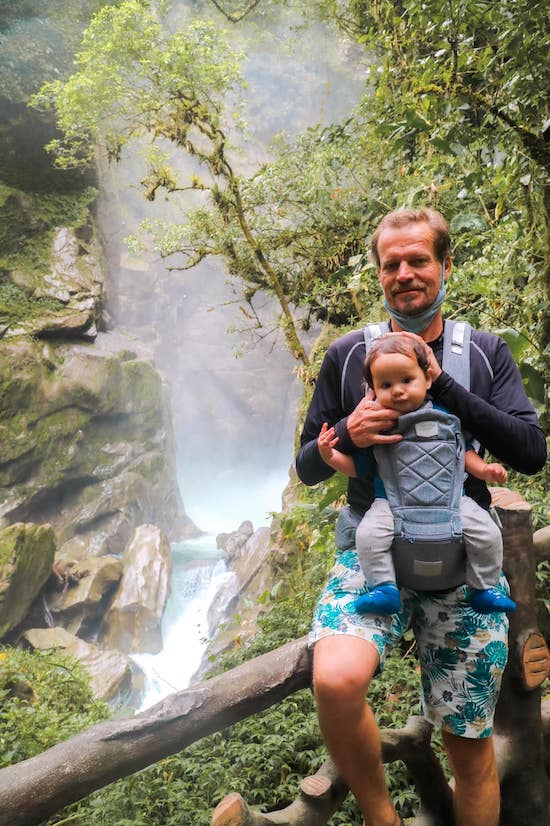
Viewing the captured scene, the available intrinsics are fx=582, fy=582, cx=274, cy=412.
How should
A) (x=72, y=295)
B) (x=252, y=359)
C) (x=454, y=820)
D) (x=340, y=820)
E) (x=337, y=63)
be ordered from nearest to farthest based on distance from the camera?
1. (x=454, y=820)
2. (x=340, y=820)
3. (x=72, y=295)
4. (x=337, y=63)
5. (x=252, y=359)

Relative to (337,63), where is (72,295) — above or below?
below

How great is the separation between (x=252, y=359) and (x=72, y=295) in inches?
427

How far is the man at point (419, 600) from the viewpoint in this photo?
114 cm

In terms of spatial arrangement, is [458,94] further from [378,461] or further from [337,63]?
[337,63]

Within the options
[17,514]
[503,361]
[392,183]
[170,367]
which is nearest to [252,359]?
[170,367]

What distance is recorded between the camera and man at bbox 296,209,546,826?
1.14 m

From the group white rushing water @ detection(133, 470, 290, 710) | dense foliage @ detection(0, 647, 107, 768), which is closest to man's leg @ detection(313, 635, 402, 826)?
dense foliage @ detection(0, 647, 107, 768)

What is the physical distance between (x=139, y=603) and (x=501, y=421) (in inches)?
431

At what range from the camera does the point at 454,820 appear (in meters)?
1.46

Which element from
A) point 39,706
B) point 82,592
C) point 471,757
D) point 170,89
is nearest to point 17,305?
point 82,592

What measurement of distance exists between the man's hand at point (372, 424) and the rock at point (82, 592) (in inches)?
420

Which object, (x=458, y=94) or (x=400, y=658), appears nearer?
(x=458, y=94)

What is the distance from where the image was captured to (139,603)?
11.1m

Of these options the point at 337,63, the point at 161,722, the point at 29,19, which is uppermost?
the point at 337,63
